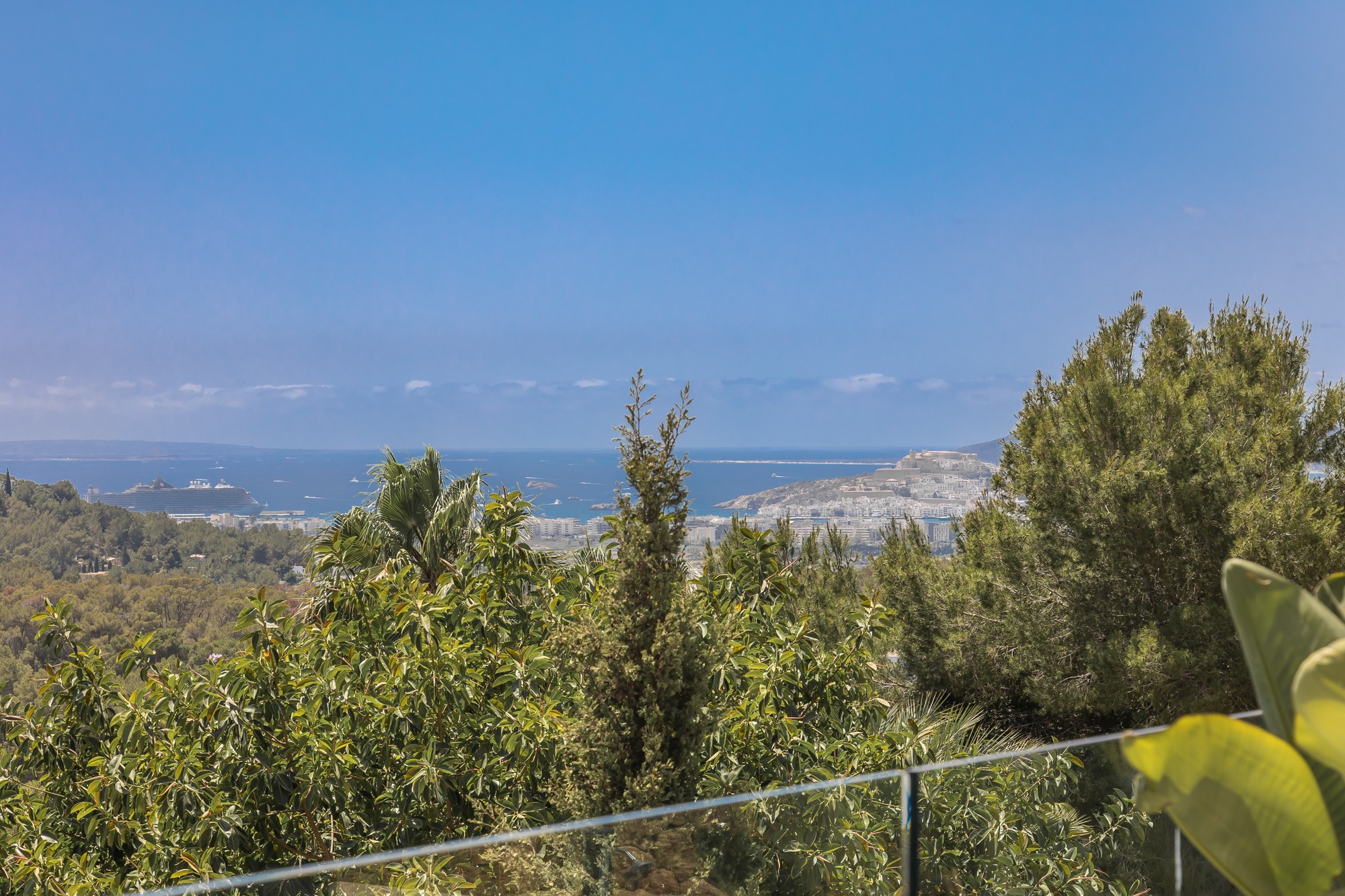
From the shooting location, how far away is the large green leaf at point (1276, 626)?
0.81 m

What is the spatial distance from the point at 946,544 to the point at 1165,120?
171ft

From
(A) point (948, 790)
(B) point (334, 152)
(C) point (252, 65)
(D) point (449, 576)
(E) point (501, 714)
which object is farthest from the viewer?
(B) point (334, 152)

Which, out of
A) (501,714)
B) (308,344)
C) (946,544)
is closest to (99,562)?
(946,544)

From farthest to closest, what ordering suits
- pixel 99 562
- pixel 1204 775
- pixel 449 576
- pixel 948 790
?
pixel 99 562 < pixel 449 576 < pixel 948 790 < pixel 1204 775

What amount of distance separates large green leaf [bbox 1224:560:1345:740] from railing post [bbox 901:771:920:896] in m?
1.18

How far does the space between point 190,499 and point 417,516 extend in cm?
6439

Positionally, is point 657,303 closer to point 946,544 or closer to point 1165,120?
→ point 1165,120

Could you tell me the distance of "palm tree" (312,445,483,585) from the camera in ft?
27.3

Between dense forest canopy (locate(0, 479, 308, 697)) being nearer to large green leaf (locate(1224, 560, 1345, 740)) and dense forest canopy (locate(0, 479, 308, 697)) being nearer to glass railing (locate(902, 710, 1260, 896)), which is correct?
glass railing (locate(902, 710, 1260, 896))

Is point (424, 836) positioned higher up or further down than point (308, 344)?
further down

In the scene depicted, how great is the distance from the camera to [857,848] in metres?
2.10

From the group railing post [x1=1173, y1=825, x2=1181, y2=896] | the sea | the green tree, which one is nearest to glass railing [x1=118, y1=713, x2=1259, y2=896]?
railing post [x1=1173, y1=825, x2=1181, y2=896]

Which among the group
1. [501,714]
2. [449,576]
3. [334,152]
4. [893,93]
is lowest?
[501,714]

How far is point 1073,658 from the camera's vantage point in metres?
7.92
